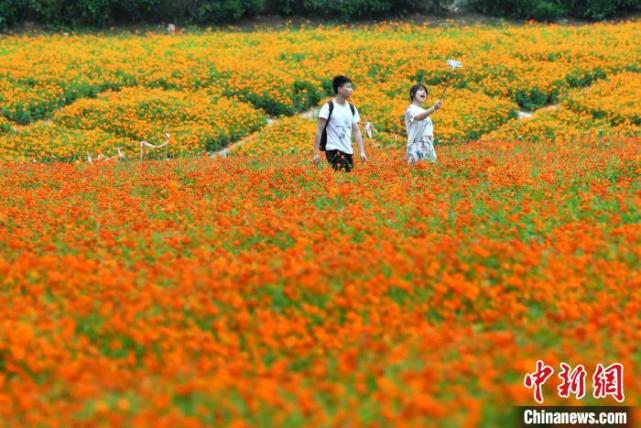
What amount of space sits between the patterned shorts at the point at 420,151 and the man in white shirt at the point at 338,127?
99cm

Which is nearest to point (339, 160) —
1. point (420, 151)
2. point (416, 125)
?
point (416, 125)

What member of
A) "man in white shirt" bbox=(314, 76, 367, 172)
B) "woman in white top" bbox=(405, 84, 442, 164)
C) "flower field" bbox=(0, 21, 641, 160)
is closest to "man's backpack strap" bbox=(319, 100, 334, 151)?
"man in white shirt" bbox=(314, 76, 367, 172)

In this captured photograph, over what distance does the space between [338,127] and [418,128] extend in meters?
1.38

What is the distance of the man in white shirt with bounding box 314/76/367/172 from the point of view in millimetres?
12516

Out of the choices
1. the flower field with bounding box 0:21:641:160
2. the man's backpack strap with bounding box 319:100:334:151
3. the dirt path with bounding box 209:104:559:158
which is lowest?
the dirt path with bounding box 209:104:559:158

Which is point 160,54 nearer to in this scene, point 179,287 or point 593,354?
point 179,287

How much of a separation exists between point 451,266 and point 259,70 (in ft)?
60.9

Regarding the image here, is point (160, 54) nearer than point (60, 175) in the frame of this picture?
No

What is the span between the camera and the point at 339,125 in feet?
41.5

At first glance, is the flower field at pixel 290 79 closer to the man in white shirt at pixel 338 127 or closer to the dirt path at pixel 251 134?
the dirt path at pixel 251 134

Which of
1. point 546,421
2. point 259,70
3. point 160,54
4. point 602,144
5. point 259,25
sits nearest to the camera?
point 546,421

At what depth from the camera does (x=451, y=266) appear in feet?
25.7

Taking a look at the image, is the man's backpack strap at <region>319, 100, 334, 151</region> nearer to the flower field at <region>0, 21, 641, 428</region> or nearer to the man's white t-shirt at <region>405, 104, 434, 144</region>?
the flower field at <region>0, 21, 641, 428</region>

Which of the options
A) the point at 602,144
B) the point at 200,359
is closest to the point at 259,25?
the point at 602,144
